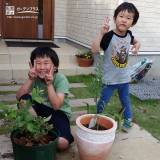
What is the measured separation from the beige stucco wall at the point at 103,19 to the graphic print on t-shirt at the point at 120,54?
2.50 m

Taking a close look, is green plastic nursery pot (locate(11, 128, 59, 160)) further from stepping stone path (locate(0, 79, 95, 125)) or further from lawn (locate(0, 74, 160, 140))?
stepping stone path (locate(0, 79, 95, 125))

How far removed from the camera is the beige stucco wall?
5336 millimetres

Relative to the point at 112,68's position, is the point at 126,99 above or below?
below

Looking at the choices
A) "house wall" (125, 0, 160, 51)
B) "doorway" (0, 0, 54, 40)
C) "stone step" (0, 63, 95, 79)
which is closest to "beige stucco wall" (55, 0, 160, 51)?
"house wall" (125, 0, 160, 51)

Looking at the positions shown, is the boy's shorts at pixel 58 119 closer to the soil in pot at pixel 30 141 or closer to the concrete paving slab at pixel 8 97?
the soil in pot at pixel 30 141

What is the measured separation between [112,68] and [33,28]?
201 inches

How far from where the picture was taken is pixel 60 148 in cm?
240

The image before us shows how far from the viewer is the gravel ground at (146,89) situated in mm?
4283

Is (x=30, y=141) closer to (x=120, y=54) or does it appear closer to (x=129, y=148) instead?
(x=129, y=148)

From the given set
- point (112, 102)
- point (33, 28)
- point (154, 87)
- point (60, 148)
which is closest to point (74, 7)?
point (33, 28)

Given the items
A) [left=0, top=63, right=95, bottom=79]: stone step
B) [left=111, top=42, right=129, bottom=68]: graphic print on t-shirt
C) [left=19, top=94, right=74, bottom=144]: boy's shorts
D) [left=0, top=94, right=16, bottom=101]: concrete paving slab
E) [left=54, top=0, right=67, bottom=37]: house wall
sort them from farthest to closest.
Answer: [left=54, top=0, right=67, bottom=37]: house wall → [left=0, top=63, right=95, bottom=79]: stone step → [left=0, top=94, right=16, bottom=101]: concrete paving slab → [left=111, top=42, right=129, bottom=68]: graphic print on t-shirt → [left=19, top=94, right=74, bottom=144]: boy's shorts

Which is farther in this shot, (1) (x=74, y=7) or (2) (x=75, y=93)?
(1) (x=74, y=7)

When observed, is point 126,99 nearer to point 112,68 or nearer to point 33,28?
point 112,68

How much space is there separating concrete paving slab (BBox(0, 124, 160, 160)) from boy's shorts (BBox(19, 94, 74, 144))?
6.2 inches
